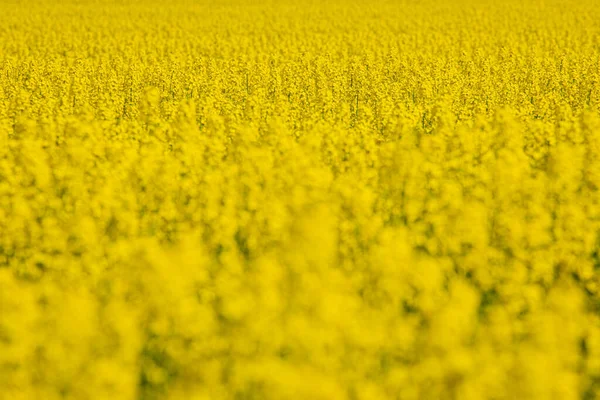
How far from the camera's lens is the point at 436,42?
2381cm

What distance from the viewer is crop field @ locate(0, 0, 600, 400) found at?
4.33 meters

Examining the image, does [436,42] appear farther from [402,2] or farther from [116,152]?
[116,152]

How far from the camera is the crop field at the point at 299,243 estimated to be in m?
4.33

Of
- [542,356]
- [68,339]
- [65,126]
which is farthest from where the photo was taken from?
[65,126]

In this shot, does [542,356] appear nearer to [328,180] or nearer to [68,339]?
[68,339]

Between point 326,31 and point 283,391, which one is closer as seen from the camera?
point 283,391

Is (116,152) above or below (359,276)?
above

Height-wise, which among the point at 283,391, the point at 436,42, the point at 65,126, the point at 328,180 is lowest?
the point at 283,391

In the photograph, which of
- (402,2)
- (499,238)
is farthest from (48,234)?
(402,2)

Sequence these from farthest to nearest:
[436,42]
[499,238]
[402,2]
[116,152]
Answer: [402,2]
[436,42]
[116,152]
[499,238]

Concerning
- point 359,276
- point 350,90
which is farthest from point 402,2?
point 359,276

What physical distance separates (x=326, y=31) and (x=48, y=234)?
20.6m

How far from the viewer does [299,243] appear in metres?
5.69

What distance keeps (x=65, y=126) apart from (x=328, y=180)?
A: 4.96 m
